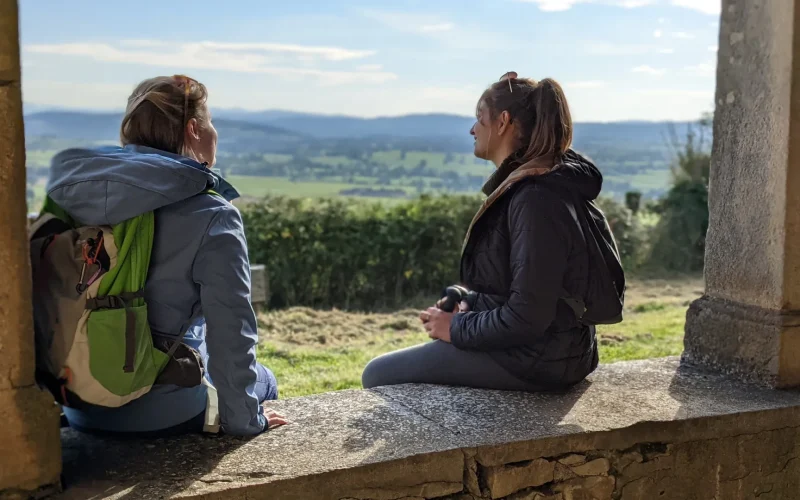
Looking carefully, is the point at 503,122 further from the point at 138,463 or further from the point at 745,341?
the point at 138,463

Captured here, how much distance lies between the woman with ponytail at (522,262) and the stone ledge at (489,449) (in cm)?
12

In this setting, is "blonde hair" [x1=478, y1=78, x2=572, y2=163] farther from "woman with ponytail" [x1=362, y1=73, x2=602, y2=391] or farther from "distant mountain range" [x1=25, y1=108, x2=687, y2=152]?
"distant mountain range" [x1=25, y1=108, x2=687, y2=152]

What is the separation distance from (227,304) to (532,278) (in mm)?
1037

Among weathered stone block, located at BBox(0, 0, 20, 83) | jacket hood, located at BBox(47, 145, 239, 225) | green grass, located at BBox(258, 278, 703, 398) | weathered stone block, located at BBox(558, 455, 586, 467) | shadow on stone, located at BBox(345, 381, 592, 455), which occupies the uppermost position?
weathered stone block, located at BBox(0, 0, 20, 83)

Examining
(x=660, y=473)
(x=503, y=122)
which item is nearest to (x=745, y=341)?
(x=660, y=473)

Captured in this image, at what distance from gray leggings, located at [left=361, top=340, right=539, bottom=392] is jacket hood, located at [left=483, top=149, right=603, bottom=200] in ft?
2.21

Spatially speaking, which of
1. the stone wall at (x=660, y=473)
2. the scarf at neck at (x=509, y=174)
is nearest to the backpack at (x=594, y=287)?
the scarf at neck at (x=509, y=174)

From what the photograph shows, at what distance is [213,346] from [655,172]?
43.1ft

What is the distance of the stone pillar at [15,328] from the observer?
196 cm

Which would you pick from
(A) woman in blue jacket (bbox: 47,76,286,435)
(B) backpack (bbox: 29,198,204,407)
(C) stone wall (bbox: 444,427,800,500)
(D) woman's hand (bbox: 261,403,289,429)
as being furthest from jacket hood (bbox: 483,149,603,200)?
(B) backpack (bbox: 29,198,204,407)

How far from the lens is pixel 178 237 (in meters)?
2.29

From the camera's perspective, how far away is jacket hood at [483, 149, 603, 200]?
2801mm

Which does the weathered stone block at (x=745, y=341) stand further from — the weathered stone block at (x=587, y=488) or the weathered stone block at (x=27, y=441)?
the weathered stone block at (x=27, y=441)

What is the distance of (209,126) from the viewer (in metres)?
2.50
